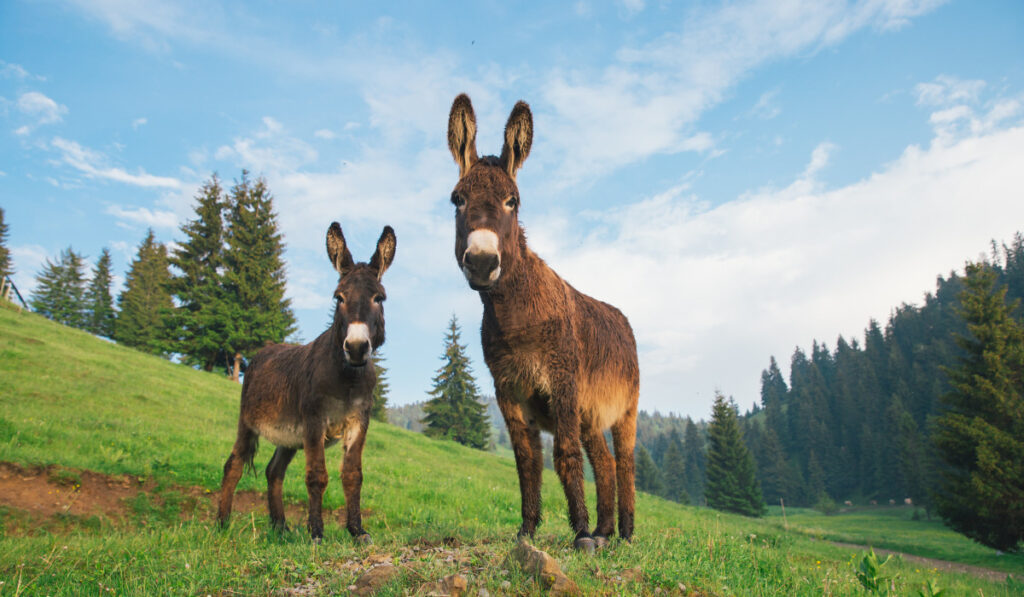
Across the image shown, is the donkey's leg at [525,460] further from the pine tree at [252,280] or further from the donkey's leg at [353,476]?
the pine tree at [252,280]

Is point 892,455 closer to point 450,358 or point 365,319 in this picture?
point 450,358

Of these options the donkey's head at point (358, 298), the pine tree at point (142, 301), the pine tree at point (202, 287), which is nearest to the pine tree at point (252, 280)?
the pine tree at point (202, 287)

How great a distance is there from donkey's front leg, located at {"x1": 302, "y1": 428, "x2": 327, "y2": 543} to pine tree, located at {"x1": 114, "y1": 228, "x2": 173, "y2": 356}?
5587cm

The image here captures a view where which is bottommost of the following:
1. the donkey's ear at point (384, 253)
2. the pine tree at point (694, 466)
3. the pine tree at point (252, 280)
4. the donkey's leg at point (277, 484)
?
the pine tree at point (694, 466)

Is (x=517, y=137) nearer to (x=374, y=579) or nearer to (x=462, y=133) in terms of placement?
(x=462, y=133)

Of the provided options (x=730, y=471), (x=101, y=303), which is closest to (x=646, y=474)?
(x=730, y=471)

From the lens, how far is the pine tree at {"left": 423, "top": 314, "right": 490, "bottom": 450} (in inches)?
2190

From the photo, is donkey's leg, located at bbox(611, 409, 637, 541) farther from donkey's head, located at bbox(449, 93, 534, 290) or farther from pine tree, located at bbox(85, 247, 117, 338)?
pine tree, located at bbox(85, 247, 117, 338)

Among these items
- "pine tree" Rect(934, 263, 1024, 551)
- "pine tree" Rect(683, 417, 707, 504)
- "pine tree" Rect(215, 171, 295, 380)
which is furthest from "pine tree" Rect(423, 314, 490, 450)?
"pine tree" Rect(683, 417, 707, 504)

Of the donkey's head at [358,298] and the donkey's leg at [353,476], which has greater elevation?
the donkey's head at [358,298]

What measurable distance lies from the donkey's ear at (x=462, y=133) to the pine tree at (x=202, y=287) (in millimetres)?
39462

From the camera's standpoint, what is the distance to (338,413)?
22.8 feet

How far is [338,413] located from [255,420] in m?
2.59

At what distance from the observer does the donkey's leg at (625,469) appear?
586 centimetres
